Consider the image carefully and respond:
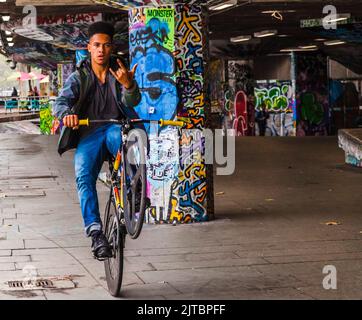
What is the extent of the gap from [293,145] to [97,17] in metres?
6.81

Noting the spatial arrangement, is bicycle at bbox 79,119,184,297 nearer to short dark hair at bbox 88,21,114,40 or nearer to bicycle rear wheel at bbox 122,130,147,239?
bicycle rear wheel at bbox 122,130,147,239

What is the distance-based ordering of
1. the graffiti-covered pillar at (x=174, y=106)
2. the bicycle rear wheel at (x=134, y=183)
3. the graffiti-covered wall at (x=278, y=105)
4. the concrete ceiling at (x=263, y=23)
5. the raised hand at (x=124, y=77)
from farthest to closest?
the graffiti-covered wall at (x=278, y=105) → the concrete ceiling at (x=263, y=23) → the graffiti-covered pillar at (x=174, y=106) → the raised hand at (x=124, y=77) → the bicycle rear wheel at (x=134, y=183)

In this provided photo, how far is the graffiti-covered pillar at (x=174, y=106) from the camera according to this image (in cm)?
1092

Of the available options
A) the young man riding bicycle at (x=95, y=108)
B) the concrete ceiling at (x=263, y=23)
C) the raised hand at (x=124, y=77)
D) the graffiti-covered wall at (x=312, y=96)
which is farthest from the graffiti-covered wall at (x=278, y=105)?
the raised hand at (x=124, y=77)

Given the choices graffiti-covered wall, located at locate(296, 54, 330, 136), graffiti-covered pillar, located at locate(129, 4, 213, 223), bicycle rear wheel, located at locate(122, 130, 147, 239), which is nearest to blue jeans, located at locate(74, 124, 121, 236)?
bicycle rear wheel, located at locate(122, 130, 147, 239)

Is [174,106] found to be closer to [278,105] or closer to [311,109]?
[311,109]

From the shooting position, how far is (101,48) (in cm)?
725

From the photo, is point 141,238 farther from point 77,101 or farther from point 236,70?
point 236,70

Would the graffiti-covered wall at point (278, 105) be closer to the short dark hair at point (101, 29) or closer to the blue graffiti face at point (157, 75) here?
the blue graffiti face at point (157, 75)

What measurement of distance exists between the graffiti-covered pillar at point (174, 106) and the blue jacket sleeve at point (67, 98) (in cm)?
367

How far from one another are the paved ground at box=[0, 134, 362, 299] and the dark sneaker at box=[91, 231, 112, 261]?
34 cm

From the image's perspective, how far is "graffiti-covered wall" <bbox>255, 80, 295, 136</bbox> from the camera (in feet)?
107

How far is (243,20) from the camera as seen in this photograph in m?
25.0

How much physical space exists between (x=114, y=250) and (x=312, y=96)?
85.2 ft
